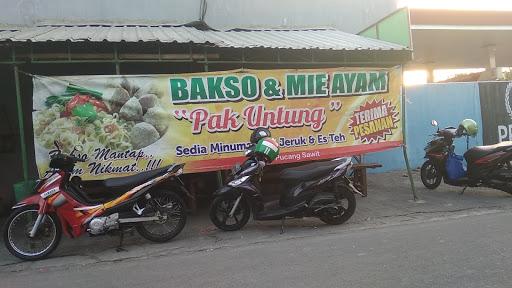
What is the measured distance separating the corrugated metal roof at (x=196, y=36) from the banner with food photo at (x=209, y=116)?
53cm

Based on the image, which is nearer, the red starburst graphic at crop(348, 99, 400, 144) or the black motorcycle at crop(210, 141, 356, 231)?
the black motorcycle at crop(210, 141, 356, 231)

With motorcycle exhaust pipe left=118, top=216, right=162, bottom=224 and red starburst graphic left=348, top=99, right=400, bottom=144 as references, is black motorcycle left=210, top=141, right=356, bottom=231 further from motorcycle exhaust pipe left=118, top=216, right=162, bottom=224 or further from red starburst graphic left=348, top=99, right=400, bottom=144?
red starburst graphic left=348, top=99, right=400, bottom=144

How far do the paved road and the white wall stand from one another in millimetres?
6223

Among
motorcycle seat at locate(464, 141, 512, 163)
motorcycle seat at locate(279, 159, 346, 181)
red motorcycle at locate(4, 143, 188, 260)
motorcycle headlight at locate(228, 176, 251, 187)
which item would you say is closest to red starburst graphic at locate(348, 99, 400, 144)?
motorcycle seat at locate(279, 159, 346, 181)

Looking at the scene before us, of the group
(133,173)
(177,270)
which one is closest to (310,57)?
(133,173)

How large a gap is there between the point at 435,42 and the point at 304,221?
11840mm

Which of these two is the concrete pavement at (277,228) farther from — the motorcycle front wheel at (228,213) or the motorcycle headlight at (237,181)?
the motorcycle headlight at (237,181)

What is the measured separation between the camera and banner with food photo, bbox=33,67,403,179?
711cm

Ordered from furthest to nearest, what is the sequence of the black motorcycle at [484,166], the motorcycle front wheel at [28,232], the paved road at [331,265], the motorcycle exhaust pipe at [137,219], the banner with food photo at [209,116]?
the black motorcycle at [484,166]
the banner with food photo at [209,116]
the motorcycle exhaust pipe at [137,219]
the motorcycle front wheel at [28,232]
the paved road at [331,265]

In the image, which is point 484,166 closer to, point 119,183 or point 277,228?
point 277,228

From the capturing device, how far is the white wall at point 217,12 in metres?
10.1

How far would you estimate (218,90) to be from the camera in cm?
780

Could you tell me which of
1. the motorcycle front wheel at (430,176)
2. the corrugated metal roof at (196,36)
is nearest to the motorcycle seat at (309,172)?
the corrugated metal roof at (196,36)

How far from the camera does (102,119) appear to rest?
721cm
